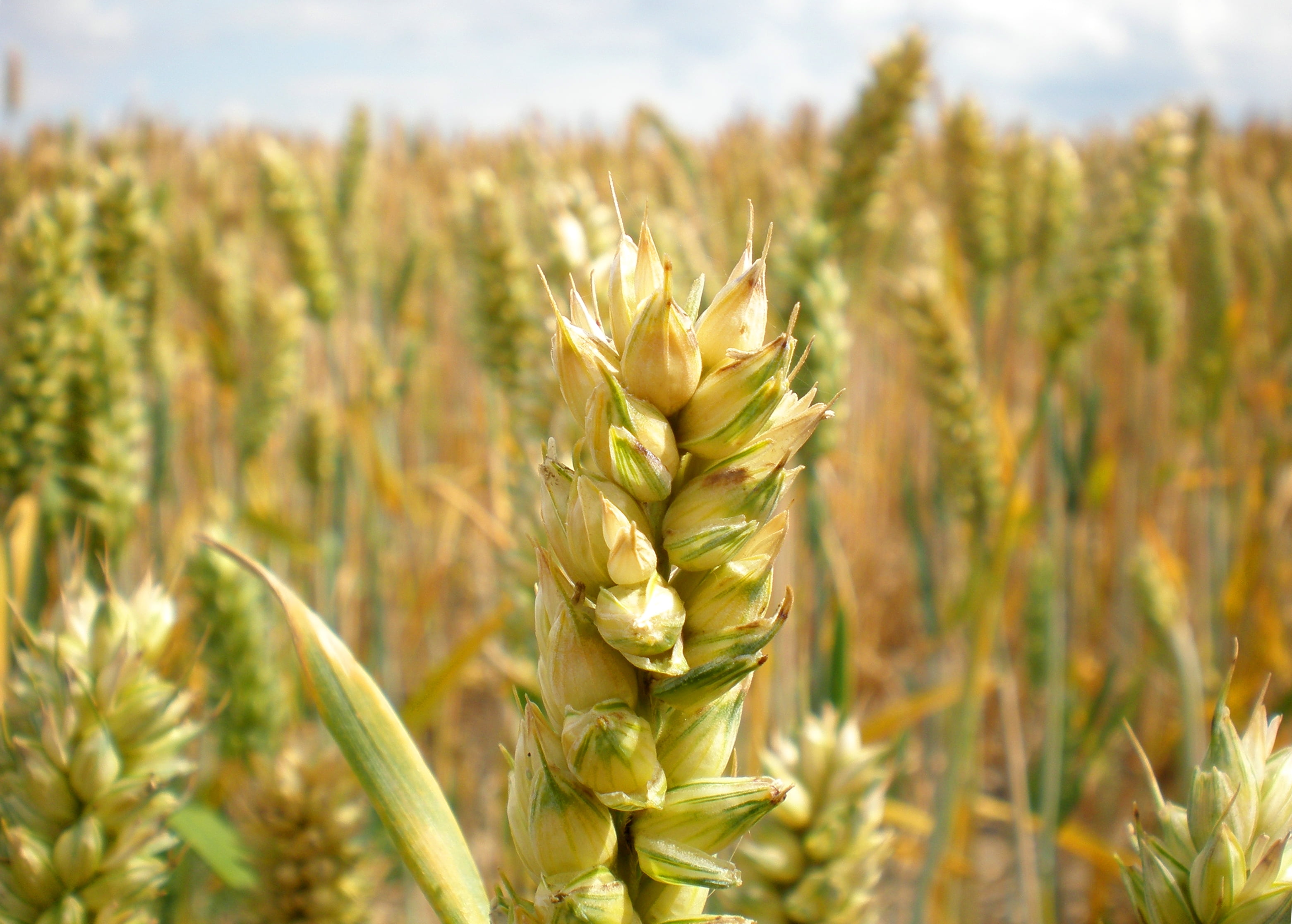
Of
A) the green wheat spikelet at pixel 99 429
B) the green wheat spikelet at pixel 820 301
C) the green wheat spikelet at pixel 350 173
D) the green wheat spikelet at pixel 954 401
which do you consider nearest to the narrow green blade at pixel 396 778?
the green wheat spikelet at pixel 820 301

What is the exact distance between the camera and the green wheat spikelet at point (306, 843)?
97 centimetres

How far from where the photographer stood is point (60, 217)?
137 cm

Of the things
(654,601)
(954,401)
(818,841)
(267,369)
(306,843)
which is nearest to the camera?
(654,601)

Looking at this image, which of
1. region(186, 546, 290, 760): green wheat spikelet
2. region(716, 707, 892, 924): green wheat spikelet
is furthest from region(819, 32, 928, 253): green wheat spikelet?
region(186, 546, 290, 760): green wheat spikelet

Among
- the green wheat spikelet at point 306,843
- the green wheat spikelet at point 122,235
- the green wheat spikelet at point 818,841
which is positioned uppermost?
the green wheat spikelet at point 122,235

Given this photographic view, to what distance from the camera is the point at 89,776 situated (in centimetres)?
62

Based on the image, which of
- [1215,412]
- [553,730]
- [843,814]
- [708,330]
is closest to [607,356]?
[708,330]

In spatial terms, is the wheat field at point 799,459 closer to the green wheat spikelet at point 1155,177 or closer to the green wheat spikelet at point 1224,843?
the green wheat spikelet at point 1155,177

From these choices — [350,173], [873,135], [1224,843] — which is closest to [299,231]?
[350,173]

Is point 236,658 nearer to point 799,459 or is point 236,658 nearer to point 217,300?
point 799,459

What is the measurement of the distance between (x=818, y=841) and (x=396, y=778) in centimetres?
57

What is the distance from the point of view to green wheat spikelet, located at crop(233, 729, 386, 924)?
97 cm

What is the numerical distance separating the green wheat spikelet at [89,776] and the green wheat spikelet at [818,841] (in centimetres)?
→ 46

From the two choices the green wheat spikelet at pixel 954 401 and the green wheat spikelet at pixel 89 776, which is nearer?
the green wheat spikelet at pixel 89 776
